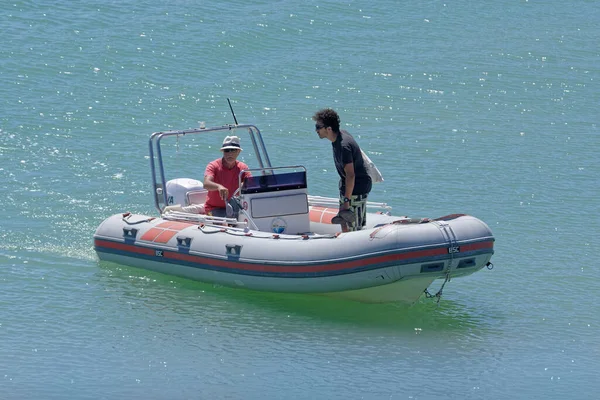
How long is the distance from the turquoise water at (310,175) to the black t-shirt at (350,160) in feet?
3.48

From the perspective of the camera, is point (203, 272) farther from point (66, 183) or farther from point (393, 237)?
point (66, 183)

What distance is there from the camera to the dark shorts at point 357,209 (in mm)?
9602

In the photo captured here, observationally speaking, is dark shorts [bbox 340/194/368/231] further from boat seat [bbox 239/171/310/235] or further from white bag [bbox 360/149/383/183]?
boat seat [bbox 239/171/310/235]

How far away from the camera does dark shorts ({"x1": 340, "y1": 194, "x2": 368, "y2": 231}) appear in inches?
378

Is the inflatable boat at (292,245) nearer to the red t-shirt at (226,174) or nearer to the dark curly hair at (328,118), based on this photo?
the red t-shirt at (226,174)

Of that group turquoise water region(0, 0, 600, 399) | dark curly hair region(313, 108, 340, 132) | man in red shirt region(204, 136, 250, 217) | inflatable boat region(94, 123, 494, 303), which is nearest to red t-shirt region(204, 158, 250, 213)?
man in red shirt region(204, 136, 250, 217)

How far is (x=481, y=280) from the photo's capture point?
10641 mm

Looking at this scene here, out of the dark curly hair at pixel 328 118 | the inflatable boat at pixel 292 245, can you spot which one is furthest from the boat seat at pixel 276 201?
the dark curly hair at pixel 328 118

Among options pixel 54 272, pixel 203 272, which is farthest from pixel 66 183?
pixel 203 272

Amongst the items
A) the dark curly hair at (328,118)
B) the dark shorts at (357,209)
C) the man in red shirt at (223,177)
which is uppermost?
the dark curly hair at (328,118)

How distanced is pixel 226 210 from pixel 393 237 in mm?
2210

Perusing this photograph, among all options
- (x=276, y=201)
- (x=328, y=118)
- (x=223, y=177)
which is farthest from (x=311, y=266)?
(x=223, y=177)

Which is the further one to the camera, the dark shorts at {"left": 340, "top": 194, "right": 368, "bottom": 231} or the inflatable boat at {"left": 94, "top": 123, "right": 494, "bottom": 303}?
the dark shorts at {"left": 340, "top": 194, "right": 368, "bottom": 231}

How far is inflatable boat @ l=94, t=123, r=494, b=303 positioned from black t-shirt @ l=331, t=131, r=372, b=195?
1.33 ft
